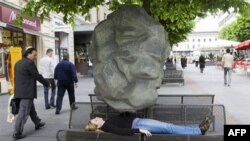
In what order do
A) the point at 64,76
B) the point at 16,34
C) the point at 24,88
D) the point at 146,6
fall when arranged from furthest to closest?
the point at 16,34
the point at 64,76
the point at 24,88
the point at 146,6

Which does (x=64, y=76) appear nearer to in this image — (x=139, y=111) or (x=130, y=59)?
(x=139, y=111)

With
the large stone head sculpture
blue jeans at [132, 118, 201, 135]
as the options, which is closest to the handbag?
the large stone head sculpture

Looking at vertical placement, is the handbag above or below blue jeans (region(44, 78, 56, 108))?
above

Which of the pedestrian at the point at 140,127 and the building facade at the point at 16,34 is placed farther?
the building facade at the point at 16,34

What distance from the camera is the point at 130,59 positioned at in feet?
22.0

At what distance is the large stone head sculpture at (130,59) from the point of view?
662cm

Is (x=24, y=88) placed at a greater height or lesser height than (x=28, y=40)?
lesser

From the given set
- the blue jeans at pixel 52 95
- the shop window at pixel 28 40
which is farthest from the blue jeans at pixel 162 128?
the shop window at pixel 28 40

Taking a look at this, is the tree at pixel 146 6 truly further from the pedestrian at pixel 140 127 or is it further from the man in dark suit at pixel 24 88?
the pedestrian at pixel 140 127

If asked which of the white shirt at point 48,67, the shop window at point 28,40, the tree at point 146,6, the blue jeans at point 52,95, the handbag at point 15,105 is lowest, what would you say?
the blue jeans at point 52,95

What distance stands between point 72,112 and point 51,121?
330 centimetres

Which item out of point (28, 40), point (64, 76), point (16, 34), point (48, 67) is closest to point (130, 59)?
point (64, 76)

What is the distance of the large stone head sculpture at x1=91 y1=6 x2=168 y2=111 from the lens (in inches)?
261

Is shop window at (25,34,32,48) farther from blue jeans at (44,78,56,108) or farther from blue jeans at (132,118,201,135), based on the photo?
blue jeans at (132,118,201,135)
